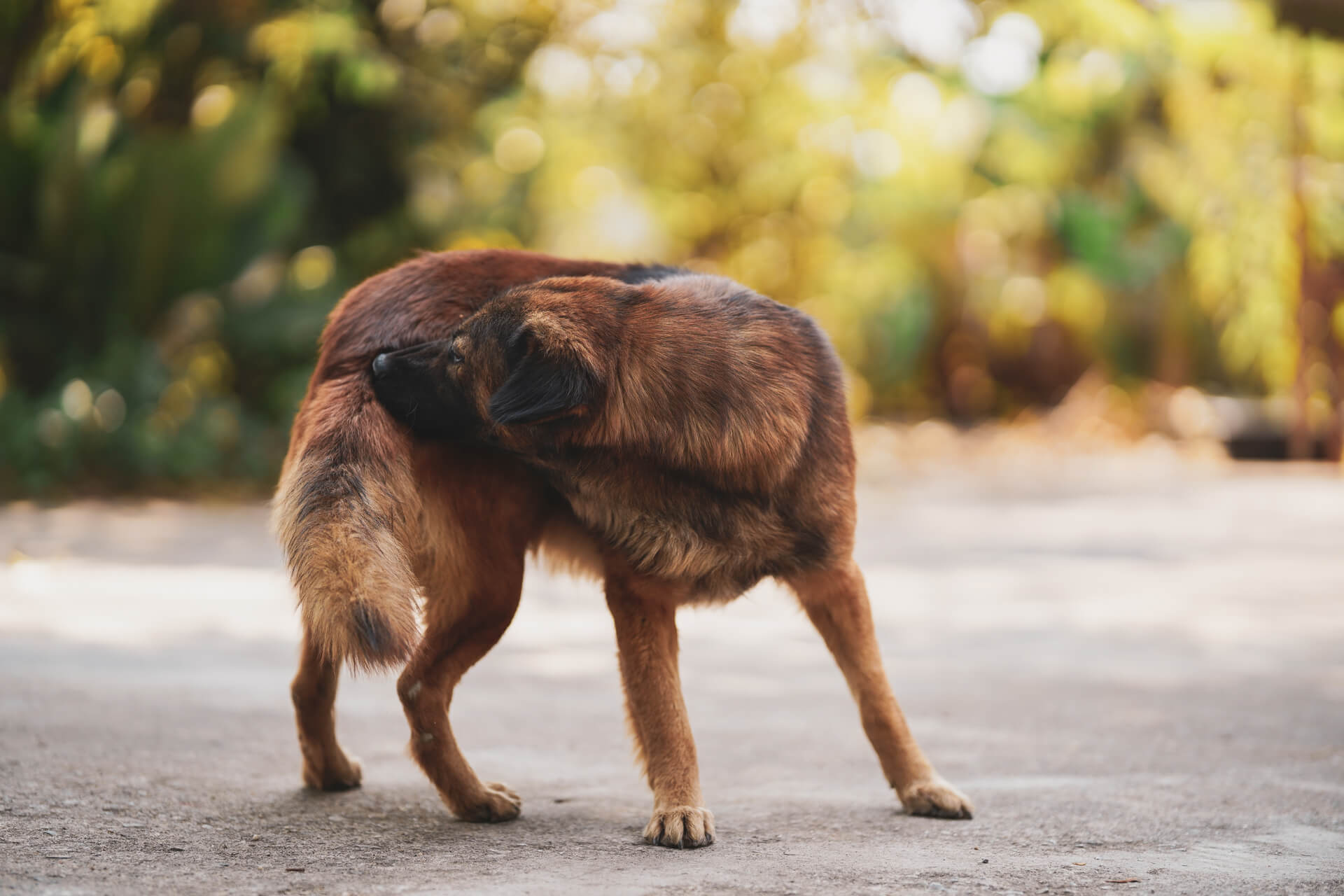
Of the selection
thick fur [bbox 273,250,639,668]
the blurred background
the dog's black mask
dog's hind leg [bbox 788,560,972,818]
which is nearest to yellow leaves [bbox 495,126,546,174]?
the blurred background

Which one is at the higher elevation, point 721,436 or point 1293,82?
point 1293,82

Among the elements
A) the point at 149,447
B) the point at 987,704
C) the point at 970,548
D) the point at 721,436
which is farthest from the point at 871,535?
the point at 721,436

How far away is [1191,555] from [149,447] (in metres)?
8.51

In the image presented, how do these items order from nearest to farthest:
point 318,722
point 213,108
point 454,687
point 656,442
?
point 656,442, point 454,687, point 318,722, point 213,108

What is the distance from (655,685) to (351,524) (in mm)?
877

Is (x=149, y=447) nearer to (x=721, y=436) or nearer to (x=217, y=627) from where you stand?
(x=217, y=627)

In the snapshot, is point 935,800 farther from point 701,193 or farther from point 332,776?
point 701,193

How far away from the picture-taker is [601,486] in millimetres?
3359

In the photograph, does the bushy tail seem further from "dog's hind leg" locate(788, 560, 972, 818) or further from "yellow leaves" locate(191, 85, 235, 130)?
"yellow leaves" locate(191, 85, 235, 130)

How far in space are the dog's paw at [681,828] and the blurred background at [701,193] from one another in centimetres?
301

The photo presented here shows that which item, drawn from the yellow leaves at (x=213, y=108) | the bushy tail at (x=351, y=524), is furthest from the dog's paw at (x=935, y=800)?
the yellow leaves at (x=213, y=108)

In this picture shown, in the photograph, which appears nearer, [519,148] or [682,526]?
[682,526]

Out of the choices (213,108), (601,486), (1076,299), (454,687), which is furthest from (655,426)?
(1076,299)

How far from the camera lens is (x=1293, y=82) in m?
14.4
